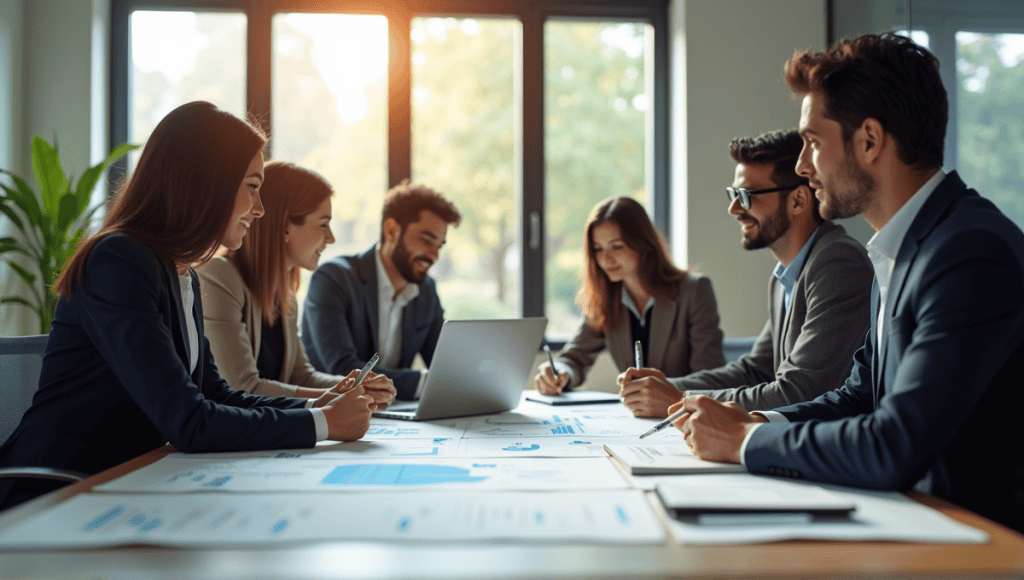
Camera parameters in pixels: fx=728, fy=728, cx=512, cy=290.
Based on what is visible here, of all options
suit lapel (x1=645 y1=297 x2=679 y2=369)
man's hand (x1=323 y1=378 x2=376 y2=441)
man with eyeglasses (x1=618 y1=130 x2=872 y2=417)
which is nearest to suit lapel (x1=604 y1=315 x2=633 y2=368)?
suit lapel (x1=645 y1=297 x2=679 y2=369)

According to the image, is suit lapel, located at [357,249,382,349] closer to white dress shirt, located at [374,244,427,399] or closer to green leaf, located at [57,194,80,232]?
white dress shirt, located at [374,244,427,399]

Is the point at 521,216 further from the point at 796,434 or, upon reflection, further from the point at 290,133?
the point at 796,434

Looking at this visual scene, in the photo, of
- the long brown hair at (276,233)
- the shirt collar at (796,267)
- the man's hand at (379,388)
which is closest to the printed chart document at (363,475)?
the man's hand at (379,388)

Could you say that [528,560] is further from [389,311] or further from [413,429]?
[389,311]

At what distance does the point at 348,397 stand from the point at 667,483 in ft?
2.27

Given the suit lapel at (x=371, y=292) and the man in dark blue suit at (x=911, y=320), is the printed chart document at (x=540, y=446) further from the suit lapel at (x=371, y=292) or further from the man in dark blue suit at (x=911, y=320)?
the suit lapel at (x=371, y=292)

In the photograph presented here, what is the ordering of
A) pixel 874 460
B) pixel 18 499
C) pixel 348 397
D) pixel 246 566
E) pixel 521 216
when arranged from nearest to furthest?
pixel 246 566 < pixel 874 460 < pixel 18 499 < pixel 348 397 < pixel 521 216

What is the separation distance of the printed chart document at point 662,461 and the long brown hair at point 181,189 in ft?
3.03

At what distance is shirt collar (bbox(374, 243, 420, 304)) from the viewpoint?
2.96m

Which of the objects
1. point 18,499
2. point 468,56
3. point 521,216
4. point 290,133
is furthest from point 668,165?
point 18,499

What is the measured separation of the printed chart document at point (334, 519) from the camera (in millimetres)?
799

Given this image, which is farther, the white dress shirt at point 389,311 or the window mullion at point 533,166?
the window mullion at point 533,166

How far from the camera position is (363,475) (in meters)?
1.12

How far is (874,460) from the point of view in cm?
101
